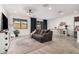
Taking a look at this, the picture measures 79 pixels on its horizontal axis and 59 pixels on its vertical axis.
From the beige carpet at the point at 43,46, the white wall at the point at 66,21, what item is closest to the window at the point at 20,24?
the beige carpet at the point at 43,46

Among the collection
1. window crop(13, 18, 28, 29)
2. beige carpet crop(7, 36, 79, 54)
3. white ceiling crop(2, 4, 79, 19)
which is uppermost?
white ceiling crop(2, 4, 79, 19)

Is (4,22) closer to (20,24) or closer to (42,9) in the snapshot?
(20,24)

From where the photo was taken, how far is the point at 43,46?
8.29ft

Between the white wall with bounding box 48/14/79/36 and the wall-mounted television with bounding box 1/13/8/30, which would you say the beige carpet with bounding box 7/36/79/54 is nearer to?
the white wall with bounding box 48/14/79/36

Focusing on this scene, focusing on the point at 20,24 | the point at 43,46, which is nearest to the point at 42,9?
the point at 20,24

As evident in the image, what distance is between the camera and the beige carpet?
2.41 meters

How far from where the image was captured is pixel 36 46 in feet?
8.23

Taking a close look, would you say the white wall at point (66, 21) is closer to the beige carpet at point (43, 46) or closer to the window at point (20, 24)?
the beige carpet at point (43, 46)

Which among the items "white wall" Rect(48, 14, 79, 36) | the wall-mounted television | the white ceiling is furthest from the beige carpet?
the white ceiling

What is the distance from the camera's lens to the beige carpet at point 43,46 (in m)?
2.41

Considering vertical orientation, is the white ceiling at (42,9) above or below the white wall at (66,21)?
above

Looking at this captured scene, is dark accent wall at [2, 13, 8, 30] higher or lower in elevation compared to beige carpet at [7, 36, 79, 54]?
higher
